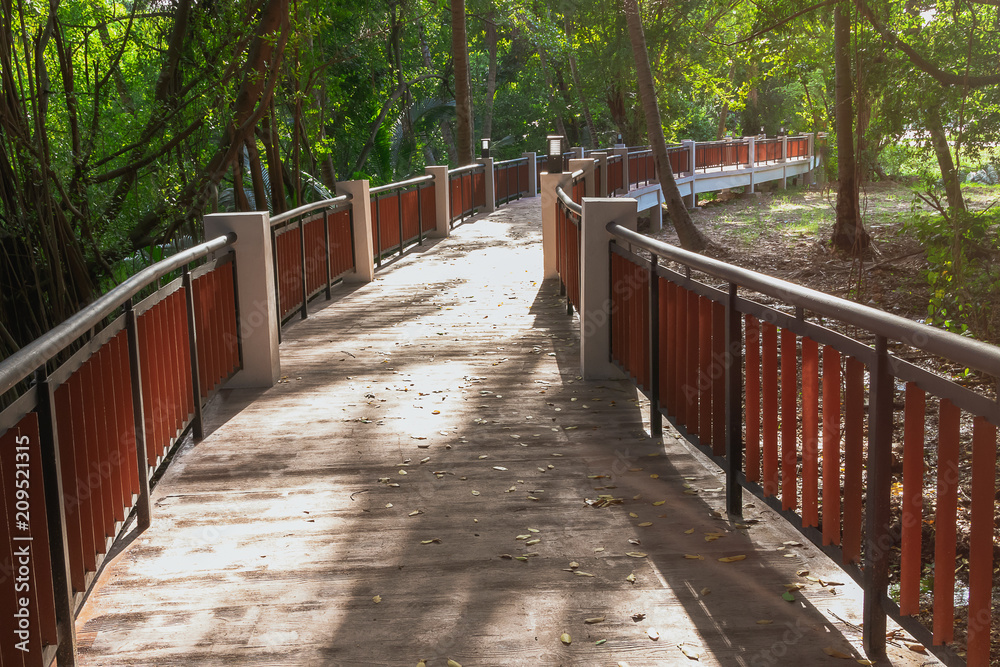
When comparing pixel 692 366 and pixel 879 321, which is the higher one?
pixel 879 321

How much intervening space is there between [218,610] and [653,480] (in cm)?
251

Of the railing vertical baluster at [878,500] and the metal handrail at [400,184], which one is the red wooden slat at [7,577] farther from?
the metal handrail at [400,184]

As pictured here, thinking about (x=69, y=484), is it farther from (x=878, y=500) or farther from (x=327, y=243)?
(x=327, y=243)

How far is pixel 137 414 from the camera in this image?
4.65 m

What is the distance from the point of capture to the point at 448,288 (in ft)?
42.2

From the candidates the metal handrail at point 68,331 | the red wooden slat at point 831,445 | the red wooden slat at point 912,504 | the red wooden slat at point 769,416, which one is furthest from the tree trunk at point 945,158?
the metal handrail at point 68,331

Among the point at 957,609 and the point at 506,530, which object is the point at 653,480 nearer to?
the point at 506,530

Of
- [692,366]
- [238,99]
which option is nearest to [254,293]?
[692,366]

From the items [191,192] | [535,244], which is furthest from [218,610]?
[535,244]

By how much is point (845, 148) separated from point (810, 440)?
15.8m

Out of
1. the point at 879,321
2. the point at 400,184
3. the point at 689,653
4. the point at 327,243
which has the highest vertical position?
the point at 400,184

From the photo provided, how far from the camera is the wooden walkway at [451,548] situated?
353 centimetres

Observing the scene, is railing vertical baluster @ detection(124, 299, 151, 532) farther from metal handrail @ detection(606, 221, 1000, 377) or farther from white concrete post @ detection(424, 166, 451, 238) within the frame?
white concrete post @ detection(424, 166, 451, 238)

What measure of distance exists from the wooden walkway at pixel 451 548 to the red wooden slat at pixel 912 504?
431 millimetres
